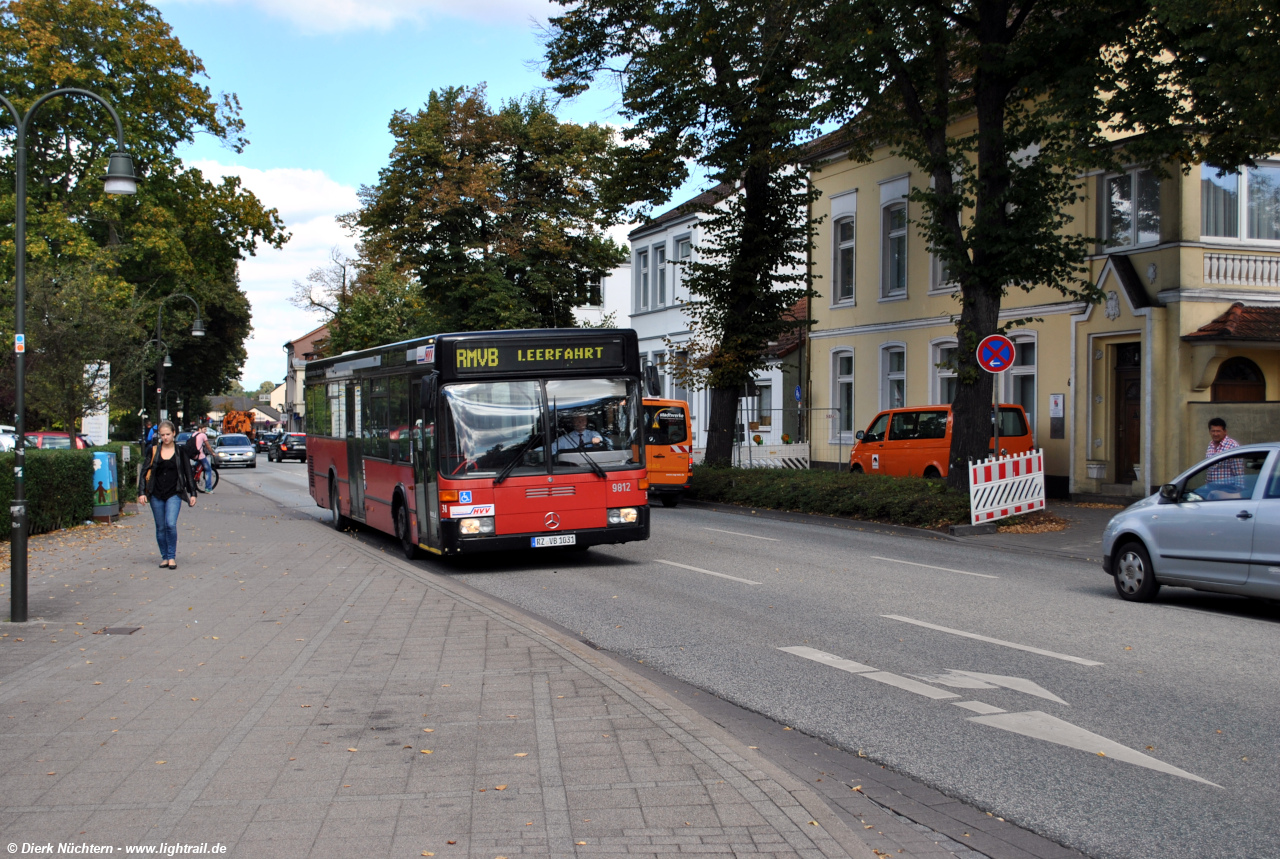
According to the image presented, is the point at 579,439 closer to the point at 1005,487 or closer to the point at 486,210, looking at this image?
the point at 1005,487

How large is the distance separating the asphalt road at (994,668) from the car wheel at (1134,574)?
0.63ft

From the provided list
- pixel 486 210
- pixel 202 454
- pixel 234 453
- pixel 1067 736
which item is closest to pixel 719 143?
pixel 202 454

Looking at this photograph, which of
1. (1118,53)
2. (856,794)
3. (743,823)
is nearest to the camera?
(743,823)

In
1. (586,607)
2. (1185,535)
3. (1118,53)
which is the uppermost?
(1118,53)

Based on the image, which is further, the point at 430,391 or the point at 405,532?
the point at 405,532

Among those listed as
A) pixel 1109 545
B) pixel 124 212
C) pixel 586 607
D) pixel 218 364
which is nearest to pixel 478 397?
pixel 586 607

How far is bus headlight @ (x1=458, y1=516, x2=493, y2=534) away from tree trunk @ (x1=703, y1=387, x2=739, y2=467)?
1510 cm

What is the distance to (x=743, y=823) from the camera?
445 centimetres

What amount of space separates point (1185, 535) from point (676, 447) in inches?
618

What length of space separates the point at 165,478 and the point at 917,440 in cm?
1588

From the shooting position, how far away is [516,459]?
520 inches

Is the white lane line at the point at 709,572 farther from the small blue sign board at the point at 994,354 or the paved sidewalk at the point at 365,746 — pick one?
the small blue sign board at the point at 994,354

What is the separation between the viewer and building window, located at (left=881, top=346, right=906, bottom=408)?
31047 mm

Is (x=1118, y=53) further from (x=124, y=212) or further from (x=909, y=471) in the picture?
(x=124, y=212)
